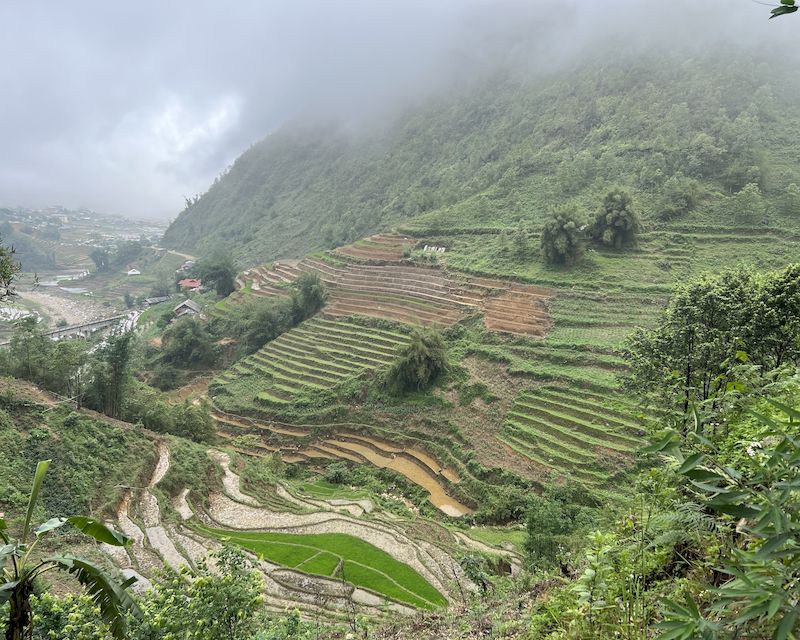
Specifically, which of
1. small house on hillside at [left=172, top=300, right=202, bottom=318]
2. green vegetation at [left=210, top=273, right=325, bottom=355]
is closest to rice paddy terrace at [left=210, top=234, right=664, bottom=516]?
green vegetation at [left=210, top=273, right=325, bottom=355]

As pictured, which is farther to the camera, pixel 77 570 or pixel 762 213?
pixel 762 213

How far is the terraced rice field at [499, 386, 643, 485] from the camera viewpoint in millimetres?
16359

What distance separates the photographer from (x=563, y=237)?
89.1 feet

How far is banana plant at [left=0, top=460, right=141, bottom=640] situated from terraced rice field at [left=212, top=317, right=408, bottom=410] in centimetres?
2160

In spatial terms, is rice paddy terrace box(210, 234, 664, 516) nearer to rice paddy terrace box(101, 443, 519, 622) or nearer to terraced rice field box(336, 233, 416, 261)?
terraced rice field box(336, 233, 416, 261)

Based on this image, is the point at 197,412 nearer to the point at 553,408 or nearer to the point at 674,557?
the point at 553,408

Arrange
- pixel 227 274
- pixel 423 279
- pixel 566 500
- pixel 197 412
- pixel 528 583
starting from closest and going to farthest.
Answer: pixel 528 583 < pixel 566 500 < pixel 197 412 < pixel 423 279 < pixel 227 274

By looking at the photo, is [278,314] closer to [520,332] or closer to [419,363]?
[419,363]

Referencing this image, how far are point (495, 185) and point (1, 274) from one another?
39614 millimetres

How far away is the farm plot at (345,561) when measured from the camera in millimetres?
10953

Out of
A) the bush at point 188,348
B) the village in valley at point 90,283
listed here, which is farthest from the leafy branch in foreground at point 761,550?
the village in valley at point 90,283

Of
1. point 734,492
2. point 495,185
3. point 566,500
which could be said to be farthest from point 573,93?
point 734,492

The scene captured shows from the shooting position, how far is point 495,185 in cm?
4350

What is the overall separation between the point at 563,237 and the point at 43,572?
27600mm
